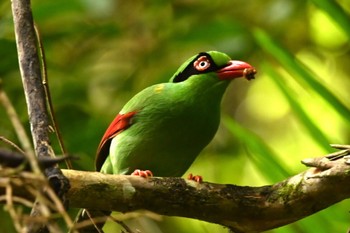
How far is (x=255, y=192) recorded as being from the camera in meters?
2.30

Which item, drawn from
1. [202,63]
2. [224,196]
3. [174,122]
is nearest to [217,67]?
[202,63]

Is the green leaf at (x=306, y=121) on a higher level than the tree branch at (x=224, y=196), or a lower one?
higher

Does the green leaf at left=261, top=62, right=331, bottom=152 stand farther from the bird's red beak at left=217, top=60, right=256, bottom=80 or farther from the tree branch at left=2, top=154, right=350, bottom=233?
the tree branch at left=2, top=154, right=350, bottom=233


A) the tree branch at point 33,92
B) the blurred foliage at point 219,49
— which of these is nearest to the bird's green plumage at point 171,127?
the blurred foliage at point 219,49

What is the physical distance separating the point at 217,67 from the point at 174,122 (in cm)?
29

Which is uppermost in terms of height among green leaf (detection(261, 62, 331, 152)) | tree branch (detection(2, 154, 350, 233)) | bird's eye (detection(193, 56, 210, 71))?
bird's eye (detection(193, 56, 210, 71))

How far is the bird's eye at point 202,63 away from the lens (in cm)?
309

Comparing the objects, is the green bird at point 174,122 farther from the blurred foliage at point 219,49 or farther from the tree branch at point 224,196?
the tree branch at point 224,196

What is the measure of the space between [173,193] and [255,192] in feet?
0.93

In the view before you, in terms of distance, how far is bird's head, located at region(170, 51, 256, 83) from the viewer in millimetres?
2959

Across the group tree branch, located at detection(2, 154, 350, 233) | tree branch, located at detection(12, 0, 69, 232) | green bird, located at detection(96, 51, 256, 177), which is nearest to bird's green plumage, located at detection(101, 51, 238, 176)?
green bird, located at detection(96, 51, 256, 177)

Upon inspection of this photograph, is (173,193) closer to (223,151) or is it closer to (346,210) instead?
(346,210)

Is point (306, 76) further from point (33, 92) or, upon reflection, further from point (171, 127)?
point (33, 92)

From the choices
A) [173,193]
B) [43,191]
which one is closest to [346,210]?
[173,193]
